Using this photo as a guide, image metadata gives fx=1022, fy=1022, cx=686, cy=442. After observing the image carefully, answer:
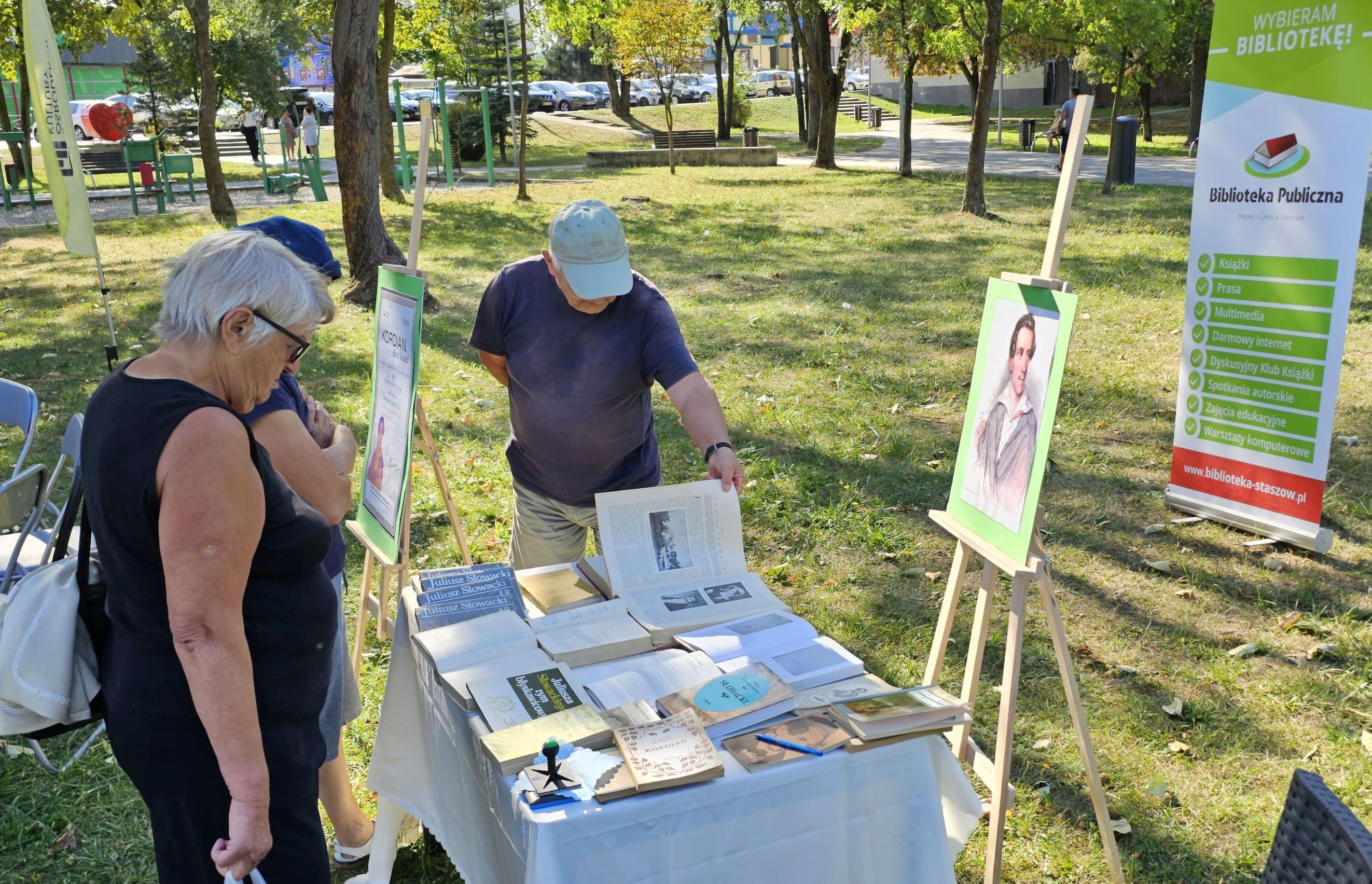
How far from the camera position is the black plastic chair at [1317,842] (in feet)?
5.23

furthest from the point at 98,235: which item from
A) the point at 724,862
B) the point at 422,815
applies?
the point at 724,862

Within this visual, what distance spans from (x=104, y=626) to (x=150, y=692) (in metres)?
0.24

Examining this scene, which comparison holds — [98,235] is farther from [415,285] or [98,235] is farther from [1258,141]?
[1258,141]

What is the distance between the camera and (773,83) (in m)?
49.8

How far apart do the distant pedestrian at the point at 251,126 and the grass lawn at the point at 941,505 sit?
15572 mm

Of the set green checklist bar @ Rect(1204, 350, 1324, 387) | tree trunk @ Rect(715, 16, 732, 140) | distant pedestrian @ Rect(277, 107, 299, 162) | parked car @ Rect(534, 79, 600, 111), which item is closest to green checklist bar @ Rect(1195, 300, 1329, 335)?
green checklist bar @ Rect(1204, 350, 1324, 387)

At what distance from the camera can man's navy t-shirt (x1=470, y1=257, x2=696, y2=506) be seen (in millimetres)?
3178

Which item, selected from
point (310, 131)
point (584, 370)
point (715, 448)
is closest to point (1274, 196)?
point (715, 448)

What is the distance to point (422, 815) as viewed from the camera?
2.72m

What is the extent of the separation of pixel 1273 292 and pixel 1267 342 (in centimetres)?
24

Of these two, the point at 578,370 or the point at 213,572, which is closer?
the point at 213,572

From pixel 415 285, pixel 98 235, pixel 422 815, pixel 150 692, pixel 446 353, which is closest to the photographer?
pixel 150 692

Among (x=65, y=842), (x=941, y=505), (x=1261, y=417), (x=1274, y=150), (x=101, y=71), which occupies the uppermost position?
(x=101, y=71)

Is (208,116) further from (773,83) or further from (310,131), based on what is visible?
(773,83)
